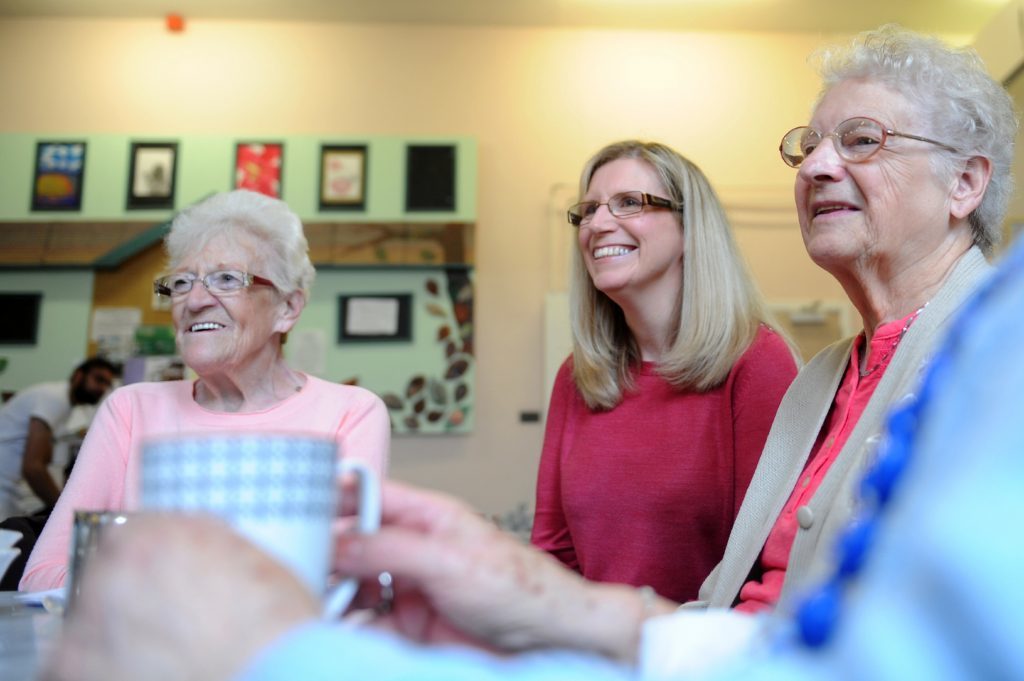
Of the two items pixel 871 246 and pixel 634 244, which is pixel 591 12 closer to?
pixel 634 244

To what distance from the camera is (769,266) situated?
Result: 414 centimetres

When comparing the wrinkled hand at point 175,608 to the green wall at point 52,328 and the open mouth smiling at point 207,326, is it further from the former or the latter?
the green wall at point 52,328

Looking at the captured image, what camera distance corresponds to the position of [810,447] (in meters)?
1.12

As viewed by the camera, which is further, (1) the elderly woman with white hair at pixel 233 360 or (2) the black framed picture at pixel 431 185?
(2) the black framed picture at pixel 431 185

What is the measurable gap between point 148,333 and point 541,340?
1838mm

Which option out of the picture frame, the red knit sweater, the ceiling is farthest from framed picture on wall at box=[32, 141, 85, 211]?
the red knit sweater

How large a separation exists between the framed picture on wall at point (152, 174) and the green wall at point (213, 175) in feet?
0.10

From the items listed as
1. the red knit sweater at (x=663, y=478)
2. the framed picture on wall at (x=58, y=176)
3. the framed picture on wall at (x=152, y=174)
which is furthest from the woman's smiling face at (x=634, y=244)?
the framed picture on wall at (x=58, y=176)

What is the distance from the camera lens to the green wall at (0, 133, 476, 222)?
405 cm

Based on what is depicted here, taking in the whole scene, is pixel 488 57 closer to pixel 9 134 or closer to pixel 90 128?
pixel 90 128

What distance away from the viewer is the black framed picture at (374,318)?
13.1 feet

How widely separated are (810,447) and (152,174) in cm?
375

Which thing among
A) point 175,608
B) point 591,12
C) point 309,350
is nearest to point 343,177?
point 309,350

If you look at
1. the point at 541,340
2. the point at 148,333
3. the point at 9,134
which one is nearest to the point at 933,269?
the point at 541,340
